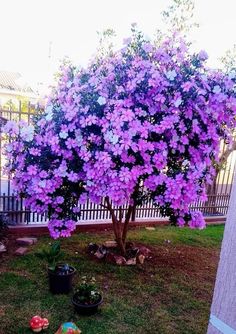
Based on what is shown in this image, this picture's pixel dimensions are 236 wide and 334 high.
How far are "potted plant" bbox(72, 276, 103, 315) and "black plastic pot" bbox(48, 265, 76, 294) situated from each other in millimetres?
313

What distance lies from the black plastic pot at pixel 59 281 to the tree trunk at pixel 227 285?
3.35 m

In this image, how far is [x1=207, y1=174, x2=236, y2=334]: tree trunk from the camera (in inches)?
35.7

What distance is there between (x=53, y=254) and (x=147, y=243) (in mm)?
2523

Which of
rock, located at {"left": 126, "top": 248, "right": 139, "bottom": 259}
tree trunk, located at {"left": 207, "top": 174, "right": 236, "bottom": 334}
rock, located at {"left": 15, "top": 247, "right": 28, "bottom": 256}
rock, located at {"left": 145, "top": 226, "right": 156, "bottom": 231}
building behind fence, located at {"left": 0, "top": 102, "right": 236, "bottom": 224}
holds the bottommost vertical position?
rock, located at {"left": 145, "top": 226, "right": 156, "bottom": 231}

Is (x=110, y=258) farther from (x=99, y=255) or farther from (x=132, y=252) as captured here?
(x=132, y=252)

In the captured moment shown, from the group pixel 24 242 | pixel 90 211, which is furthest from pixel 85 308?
pixel 90 211

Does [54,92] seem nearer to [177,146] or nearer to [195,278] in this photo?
[177,146]

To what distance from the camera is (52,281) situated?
13.5 feet

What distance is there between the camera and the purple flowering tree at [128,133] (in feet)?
12.4

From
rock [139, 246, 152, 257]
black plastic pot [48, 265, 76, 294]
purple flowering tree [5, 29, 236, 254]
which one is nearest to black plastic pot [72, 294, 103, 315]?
black plastic pot [48, 265, 76, 294]

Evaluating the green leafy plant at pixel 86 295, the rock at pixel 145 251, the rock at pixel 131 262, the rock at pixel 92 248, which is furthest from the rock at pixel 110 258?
the green leafy plant at pixel 86 295

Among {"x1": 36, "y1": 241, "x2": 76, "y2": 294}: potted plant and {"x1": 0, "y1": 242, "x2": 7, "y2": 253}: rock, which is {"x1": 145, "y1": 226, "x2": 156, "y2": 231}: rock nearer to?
{"x1": 0, "y1": 242, "x2": 7, "y2": 253}: rock

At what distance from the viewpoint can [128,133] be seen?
3.62 meters

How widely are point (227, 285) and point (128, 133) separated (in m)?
2.78
